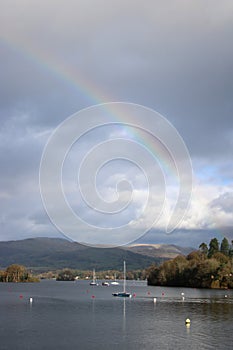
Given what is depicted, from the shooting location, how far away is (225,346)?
214 feet

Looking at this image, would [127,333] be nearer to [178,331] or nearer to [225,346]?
[178,331]

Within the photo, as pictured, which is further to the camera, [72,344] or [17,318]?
[17,318]

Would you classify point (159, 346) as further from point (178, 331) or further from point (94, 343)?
point (178, 331)

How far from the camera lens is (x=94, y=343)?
66.6 m

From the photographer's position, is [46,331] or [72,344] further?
[46,331]

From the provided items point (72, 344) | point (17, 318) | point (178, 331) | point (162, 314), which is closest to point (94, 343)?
point (72, 344)

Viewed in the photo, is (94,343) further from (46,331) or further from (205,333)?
(205,333)

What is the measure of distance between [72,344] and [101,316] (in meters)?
41.8

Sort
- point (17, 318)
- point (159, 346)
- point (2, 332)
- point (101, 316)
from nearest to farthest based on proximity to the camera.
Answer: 1. point (159, 346)
2. point (2, 332)
3. point (17, 318)
4. point (101, 316)

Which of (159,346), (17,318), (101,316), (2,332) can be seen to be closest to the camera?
(159,346)

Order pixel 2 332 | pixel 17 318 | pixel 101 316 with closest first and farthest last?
pixel 2 332 → pixel 17 318 → pixel 101 316

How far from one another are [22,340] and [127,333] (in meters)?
18.8

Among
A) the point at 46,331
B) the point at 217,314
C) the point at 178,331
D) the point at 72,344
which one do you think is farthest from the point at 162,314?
the point at 72,344

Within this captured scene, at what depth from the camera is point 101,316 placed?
10575 cm
